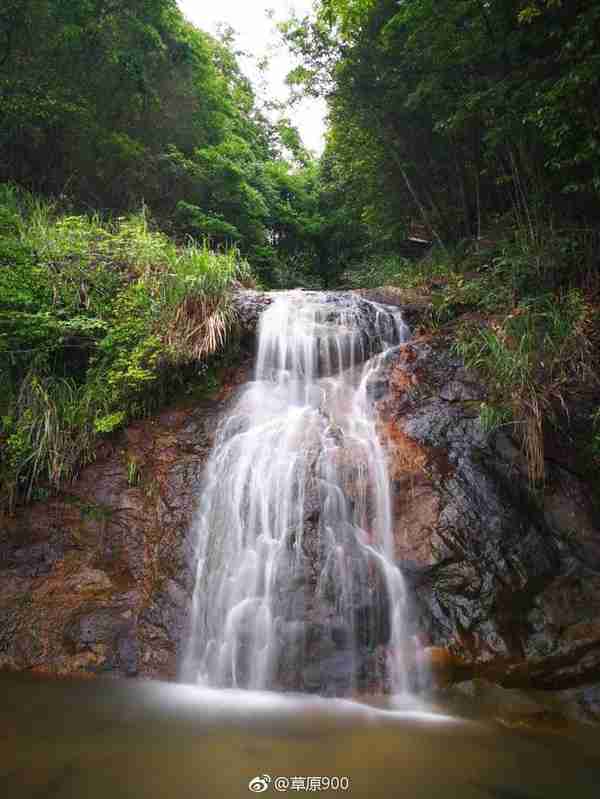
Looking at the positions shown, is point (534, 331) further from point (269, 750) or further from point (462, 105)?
point (269, 750)

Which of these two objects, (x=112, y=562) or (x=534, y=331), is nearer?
(x=112, y=562)

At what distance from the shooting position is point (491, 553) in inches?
153

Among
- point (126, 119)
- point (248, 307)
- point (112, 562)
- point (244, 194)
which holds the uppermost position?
point (126, 119)

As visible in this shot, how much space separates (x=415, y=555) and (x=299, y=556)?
1007 millimetres

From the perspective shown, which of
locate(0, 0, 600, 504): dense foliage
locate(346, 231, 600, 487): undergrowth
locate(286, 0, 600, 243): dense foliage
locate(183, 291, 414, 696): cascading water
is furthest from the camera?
locate(0, 0, 600, 504): dense foliage

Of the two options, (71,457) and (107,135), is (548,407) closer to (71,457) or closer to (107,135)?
(71,457)

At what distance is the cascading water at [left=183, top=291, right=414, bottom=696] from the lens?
3.68 m

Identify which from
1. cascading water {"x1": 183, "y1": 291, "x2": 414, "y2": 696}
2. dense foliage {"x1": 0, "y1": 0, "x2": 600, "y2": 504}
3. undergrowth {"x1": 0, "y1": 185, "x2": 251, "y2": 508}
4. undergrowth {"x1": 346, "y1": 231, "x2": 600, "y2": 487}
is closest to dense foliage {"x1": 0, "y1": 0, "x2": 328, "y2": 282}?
dense foliage {"x1": 0, "y1": 0, "x2": 600, "y2": 504}

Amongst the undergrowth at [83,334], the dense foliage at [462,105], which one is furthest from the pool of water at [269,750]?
the dense foliage at [462,105]

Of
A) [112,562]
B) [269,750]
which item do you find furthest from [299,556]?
[112,562]

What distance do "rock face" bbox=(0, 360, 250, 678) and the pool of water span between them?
534 mm

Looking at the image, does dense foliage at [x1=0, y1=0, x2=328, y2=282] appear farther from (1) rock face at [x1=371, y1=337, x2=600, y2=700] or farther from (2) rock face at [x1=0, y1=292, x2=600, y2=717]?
(1) rock face at [x1=371, y1=337, x2=600, y2=700]

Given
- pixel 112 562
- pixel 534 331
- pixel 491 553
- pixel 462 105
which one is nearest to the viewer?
pixel 491 553

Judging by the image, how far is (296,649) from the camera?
3711 millimetres
